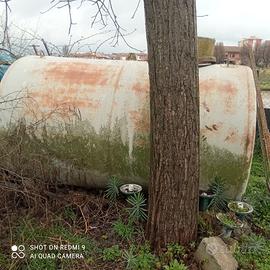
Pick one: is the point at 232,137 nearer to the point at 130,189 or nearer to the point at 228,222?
the point at 228,222

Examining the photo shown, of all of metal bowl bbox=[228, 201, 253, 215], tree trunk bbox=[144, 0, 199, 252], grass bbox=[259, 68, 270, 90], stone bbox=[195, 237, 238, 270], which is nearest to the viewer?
tree trunk bbox=[144, 0, 199, 252]

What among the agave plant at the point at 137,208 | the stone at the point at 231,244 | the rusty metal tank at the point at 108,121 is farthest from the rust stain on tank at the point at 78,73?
the stone at the point at 231,244

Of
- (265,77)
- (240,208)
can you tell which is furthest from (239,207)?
(265,77)

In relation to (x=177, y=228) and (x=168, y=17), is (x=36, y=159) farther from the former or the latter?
(x=168, y=17)

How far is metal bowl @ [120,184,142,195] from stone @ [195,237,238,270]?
833 millimetres

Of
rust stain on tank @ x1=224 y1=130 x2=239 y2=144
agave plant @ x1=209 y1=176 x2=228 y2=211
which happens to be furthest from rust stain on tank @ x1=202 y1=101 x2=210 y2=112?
agave plant @ x1=209 y1=176 x2=228 y2=211

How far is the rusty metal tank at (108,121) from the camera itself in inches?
128

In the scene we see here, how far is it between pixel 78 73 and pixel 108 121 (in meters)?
0.66

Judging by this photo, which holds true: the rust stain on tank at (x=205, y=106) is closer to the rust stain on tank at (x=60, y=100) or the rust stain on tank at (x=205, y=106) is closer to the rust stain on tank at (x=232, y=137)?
the rust stain on tank at (x=232, y=137)

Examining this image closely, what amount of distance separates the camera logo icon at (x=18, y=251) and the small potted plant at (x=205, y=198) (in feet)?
5.48

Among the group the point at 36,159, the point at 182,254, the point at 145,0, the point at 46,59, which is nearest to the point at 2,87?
the point at 46,59

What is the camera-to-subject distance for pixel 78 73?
3.64m

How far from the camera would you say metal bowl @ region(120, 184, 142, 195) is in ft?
11.1

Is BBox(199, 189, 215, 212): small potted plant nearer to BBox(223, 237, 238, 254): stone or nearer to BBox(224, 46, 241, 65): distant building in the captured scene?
BBox(223, 237, 238, 254): stone
